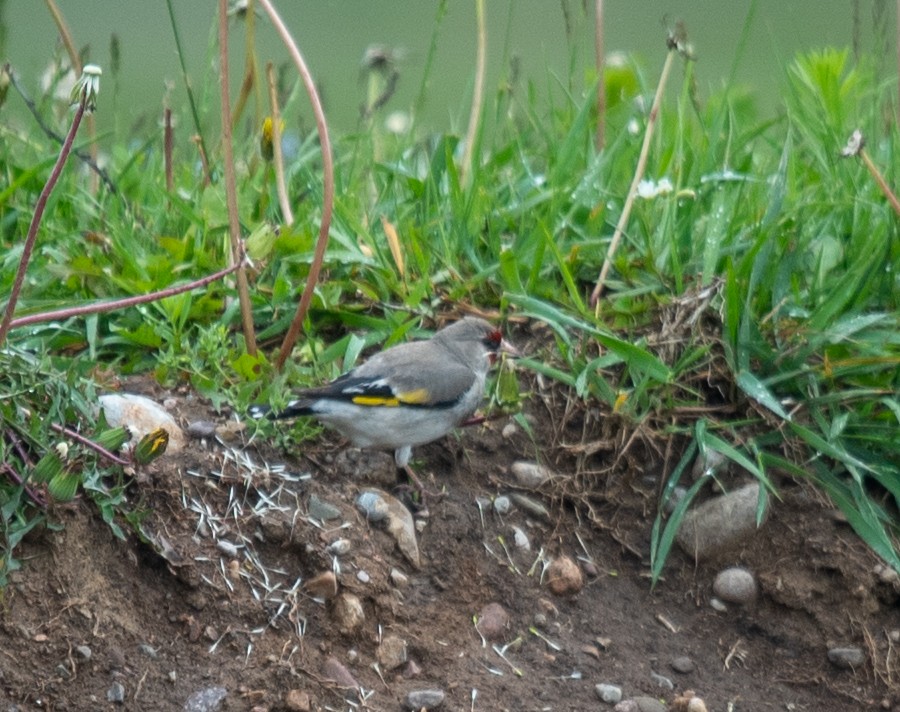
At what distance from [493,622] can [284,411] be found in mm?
907

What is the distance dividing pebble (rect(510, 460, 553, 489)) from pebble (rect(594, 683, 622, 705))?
0.78 meters

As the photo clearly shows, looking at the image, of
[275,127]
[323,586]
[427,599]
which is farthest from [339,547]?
[275,127]

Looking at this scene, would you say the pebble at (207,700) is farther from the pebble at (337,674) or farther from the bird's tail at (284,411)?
the bird's tail at (284,411)

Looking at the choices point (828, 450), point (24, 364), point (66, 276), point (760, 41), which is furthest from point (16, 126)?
point (760, 41)

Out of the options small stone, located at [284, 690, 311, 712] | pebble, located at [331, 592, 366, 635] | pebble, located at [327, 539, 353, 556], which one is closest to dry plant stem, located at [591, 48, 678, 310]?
pebble, located at [327, 539, 353, 556]

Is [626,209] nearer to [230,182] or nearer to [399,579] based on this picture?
[230,182]

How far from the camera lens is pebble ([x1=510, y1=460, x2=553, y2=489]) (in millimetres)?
4336

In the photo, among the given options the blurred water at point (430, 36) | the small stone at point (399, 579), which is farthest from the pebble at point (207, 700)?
the blurred water at point (430, 36)

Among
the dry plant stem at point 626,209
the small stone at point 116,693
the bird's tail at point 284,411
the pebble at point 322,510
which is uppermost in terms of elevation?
the dry plant stem at point 626,209

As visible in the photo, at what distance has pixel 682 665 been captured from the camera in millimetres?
3953

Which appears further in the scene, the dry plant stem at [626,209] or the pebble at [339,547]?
Result: the dry plant stem at [626,209]

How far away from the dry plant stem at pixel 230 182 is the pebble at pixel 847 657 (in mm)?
2105

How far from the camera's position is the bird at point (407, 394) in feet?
13.3

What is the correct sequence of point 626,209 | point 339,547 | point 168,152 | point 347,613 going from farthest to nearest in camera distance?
point 168,152 < point 626,209 < point 339,547 < point 347,613
